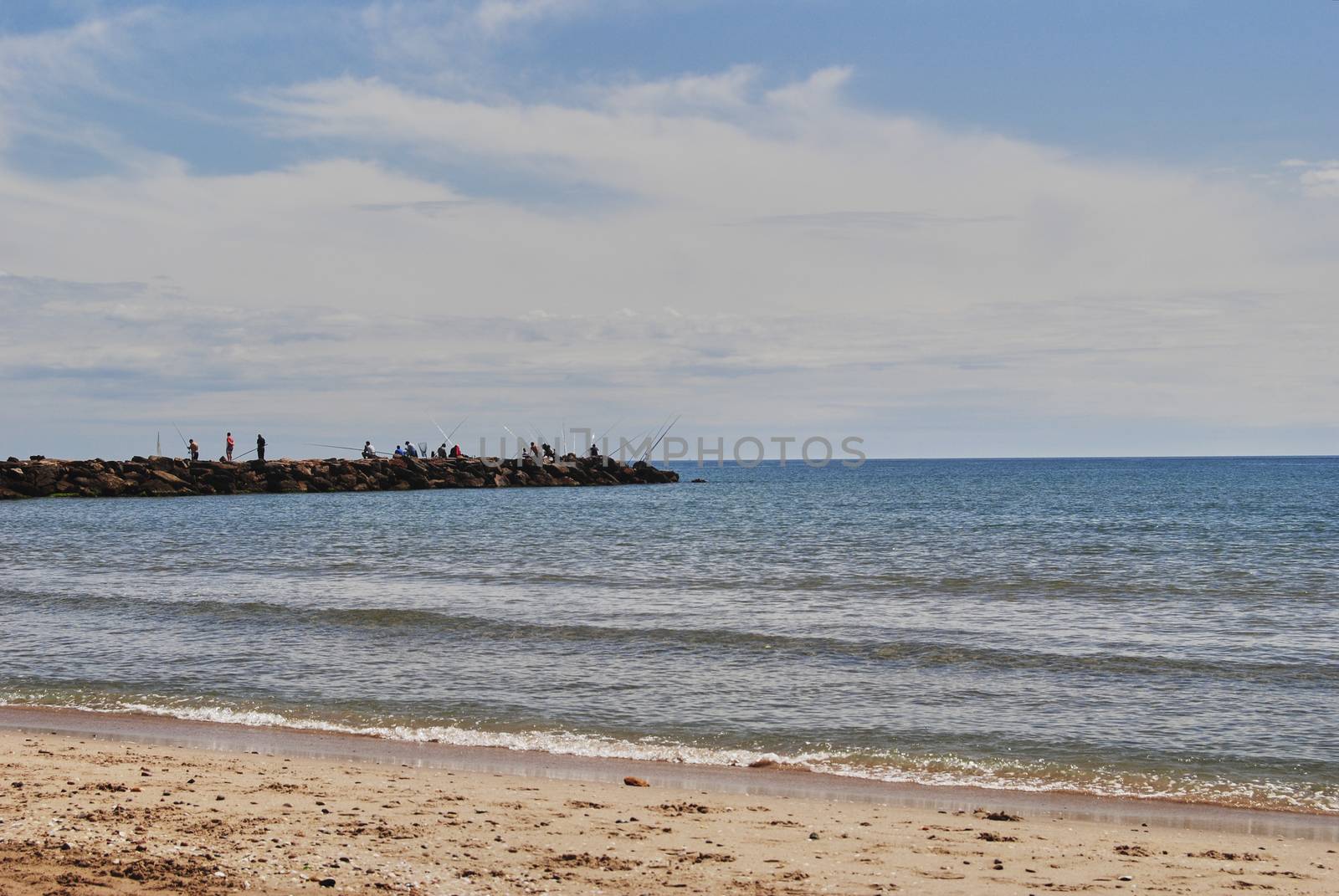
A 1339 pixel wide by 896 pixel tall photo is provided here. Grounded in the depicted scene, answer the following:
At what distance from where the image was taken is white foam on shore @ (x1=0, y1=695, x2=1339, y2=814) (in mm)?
9461

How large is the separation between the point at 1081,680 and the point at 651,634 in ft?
20.5

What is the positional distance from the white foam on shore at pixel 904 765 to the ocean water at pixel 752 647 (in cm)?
4

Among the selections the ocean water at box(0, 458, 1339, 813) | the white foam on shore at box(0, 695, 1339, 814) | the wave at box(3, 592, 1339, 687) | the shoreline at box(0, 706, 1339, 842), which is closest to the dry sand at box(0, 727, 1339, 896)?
the shoreline at box(0, 706, 1339, 842)

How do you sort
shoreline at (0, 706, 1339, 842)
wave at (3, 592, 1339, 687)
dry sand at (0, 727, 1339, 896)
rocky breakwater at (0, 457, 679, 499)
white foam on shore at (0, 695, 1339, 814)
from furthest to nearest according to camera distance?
rocky breakwater at (0, 457, 679, 499) < wave at (3, 592, 1339, 687) < white foam on shore at (0, 695, 1339, 814) < shoreline at (0, 706, 1339, 842) < dry sand at (0, 727, 1339, 896)

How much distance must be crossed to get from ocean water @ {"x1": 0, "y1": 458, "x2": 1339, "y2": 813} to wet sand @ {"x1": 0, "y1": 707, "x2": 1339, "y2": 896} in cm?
98

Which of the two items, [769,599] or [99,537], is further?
[99,537]

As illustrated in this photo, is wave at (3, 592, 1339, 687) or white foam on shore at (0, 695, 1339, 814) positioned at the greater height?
wave at (3, 592, 1339, 687)

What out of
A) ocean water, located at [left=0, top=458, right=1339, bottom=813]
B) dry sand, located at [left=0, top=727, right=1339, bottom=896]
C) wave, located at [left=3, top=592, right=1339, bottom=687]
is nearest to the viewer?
dry sand, located at [left=0, top=727, right=1339, bottom=896]

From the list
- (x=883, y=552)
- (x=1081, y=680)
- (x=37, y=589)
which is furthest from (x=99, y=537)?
(x=1081, y=680)

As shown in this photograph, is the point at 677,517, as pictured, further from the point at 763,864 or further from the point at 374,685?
the point at 763,864

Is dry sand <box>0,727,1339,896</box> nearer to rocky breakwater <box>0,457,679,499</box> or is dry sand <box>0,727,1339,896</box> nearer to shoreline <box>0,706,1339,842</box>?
shoreline <box>0,706,1339,842</box>

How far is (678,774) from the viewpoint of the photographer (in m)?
10.0

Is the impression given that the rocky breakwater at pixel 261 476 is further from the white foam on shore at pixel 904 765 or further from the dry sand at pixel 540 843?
the dry sand at pixel 540 843

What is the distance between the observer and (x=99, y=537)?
3628 centimetres
